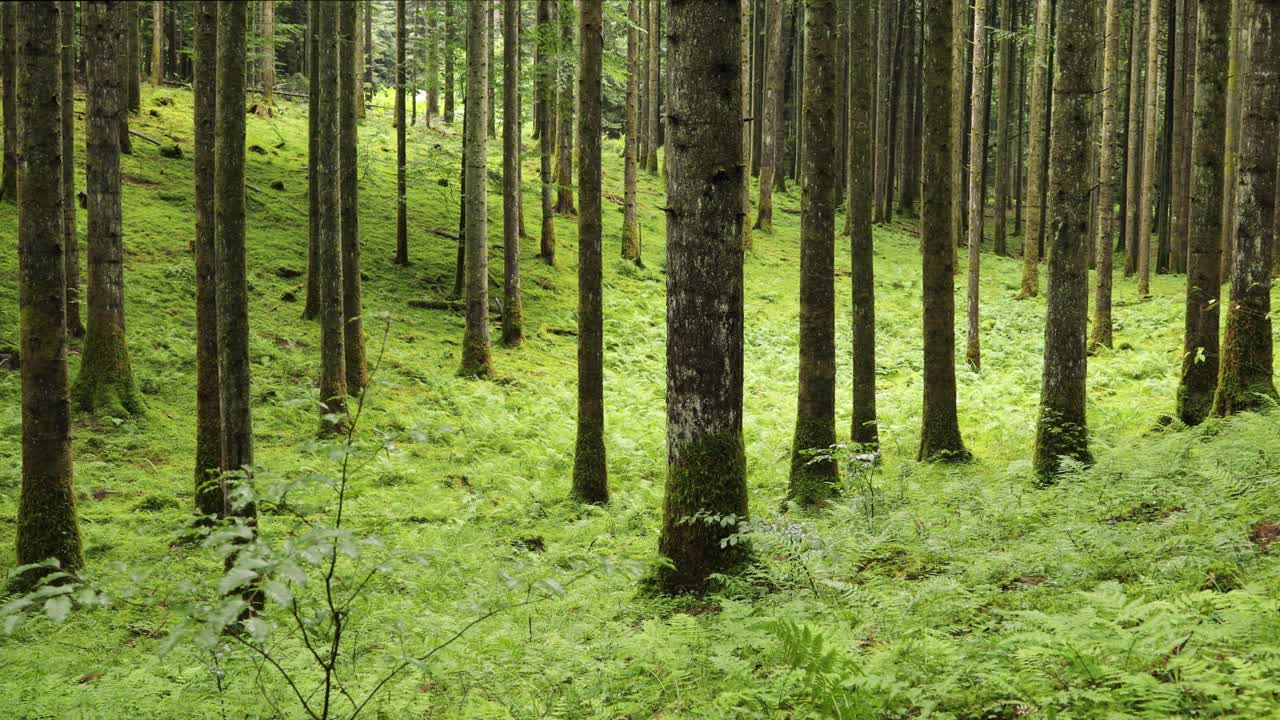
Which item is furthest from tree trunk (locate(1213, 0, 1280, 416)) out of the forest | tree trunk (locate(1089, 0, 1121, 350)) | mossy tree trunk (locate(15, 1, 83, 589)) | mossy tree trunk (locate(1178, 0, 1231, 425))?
mossy tree trunk (locate(15, 1, 83, 589))

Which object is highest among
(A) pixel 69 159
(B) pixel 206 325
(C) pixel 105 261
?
(A) pixel 69 159

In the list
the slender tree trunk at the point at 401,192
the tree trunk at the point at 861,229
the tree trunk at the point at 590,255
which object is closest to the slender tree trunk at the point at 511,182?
the slender tree trunk at the point at 401,192

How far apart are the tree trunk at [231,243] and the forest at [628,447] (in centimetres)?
3

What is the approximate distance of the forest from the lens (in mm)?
4133

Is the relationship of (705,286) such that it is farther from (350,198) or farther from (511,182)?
(511,182)

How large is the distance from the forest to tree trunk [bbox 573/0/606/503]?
0.05m

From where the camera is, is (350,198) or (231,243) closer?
(231,243)

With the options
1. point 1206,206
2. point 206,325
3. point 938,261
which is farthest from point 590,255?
point 1206,206

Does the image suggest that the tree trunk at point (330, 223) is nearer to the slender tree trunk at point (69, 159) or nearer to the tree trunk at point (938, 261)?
the slender tree trunk at point (69, 159)

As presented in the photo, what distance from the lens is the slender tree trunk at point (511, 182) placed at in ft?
57.8

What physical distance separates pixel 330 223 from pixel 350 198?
1.64m

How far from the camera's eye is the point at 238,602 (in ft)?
10.1

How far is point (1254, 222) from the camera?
8.98 metres

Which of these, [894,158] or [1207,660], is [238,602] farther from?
[894,158]
